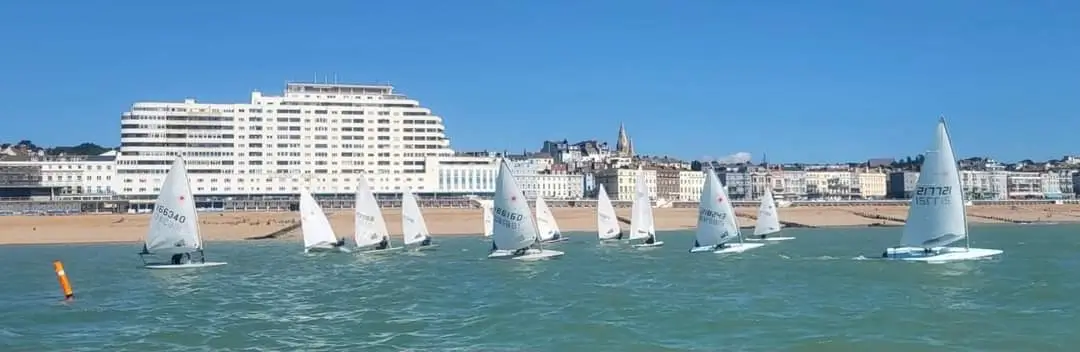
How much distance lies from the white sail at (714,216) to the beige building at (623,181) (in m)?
104

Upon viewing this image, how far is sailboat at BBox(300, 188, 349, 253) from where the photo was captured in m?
48.1

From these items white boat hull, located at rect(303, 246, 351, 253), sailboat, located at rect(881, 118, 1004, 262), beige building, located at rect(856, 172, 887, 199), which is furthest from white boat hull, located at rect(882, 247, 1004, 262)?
beige building, located at rect(856, 172, 887, 199)

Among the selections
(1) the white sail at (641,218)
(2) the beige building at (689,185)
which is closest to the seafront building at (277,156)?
(2) the beige building at (689,185)

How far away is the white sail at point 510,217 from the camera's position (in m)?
39.5

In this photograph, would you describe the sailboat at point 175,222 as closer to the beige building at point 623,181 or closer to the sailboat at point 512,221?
the sailboat at point 512,221

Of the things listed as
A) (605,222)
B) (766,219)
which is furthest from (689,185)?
(605,222)

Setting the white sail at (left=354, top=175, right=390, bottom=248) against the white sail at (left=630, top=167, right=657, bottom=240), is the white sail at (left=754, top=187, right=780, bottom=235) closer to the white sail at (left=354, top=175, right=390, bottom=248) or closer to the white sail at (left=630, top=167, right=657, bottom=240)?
the white sail at (left=630, top=167, right=657, bottom=240)

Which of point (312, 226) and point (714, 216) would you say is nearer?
point (714, 216)

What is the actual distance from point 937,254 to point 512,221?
15.2m

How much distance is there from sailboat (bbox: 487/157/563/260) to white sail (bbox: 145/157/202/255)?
11050mm

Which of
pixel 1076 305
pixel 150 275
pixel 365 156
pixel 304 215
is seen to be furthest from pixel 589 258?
pixel 365 156

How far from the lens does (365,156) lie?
406 ft

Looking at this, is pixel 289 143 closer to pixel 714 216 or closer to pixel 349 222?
pixel 349 222

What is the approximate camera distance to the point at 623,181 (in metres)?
151
